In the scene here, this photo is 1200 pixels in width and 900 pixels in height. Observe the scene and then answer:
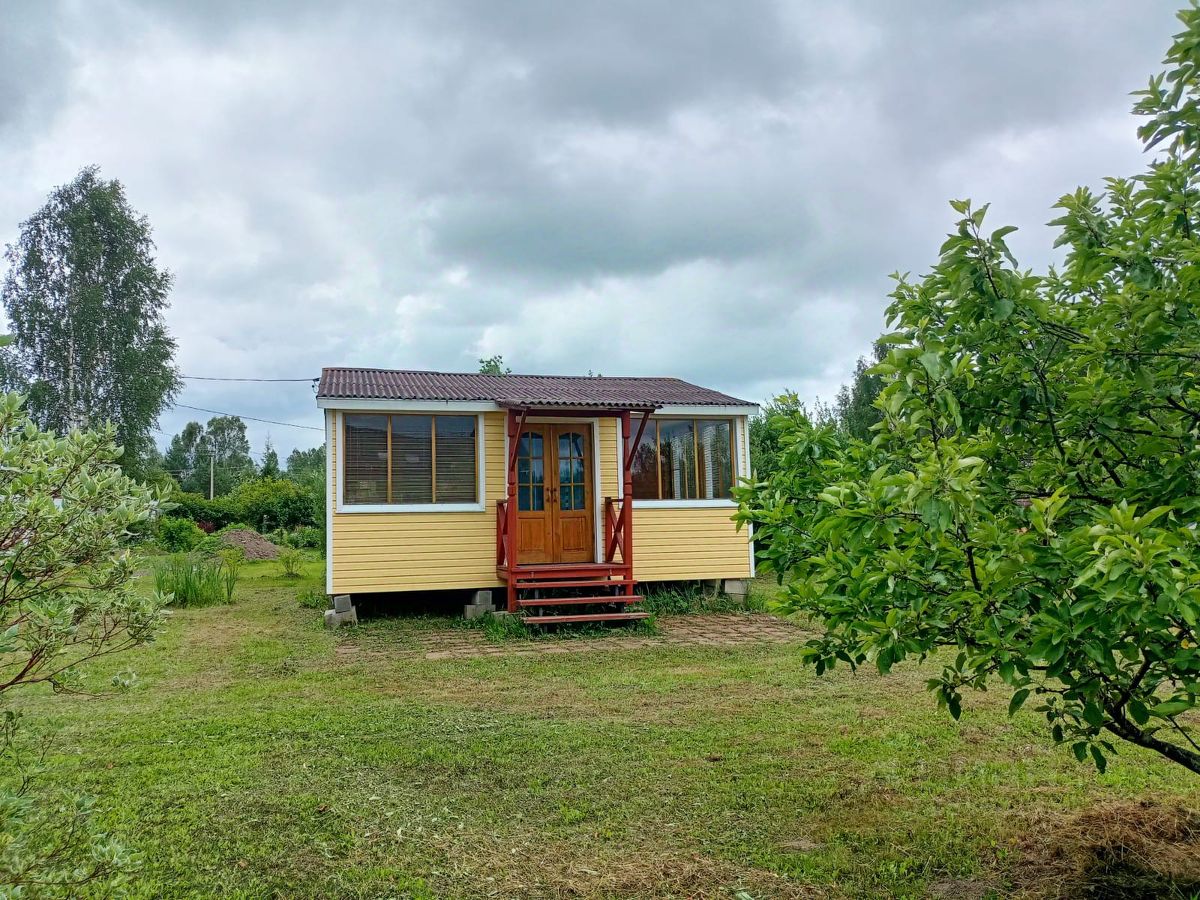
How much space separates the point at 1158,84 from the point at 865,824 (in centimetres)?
291

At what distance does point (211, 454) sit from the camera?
56.1 metres

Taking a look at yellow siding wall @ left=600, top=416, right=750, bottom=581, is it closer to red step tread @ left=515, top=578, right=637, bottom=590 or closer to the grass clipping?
red step tread @ left=515, top=578, right=637, bottom=590

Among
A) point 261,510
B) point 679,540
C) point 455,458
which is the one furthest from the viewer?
point 261,510

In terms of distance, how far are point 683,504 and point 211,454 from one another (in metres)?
53.8

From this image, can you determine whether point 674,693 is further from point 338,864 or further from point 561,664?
point 338,864

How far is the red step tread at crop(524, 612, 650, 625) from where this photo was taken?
28.9 ft

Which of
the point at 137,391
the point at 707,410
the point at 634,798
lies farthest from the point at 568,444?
the point at 137,391

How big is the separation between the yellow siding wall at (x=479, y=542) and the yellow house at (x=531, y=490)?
0.01m

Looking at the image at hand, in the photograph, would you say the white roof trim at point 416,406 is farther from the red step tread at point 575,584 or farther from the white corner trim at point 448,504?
the red step tread at point 575,584

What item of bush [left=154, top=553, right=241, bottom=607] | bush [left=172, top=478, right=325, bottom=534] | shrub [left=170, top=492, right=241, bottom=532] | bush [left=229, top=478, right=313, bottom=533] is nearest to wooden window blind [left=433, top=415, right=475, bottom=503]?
bush [left=154, top=553, right=241, bottom=607]

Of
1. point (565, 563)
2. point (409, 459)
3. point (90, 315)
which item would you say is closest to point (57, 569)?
point (409, 459)

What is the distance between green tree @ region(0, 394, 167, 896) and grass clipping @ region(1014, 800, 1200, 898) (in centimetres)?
297

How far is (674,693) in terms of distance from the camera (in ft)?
19.4

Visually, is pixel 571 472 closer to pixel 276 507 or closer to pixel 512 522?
pixel 512 522
